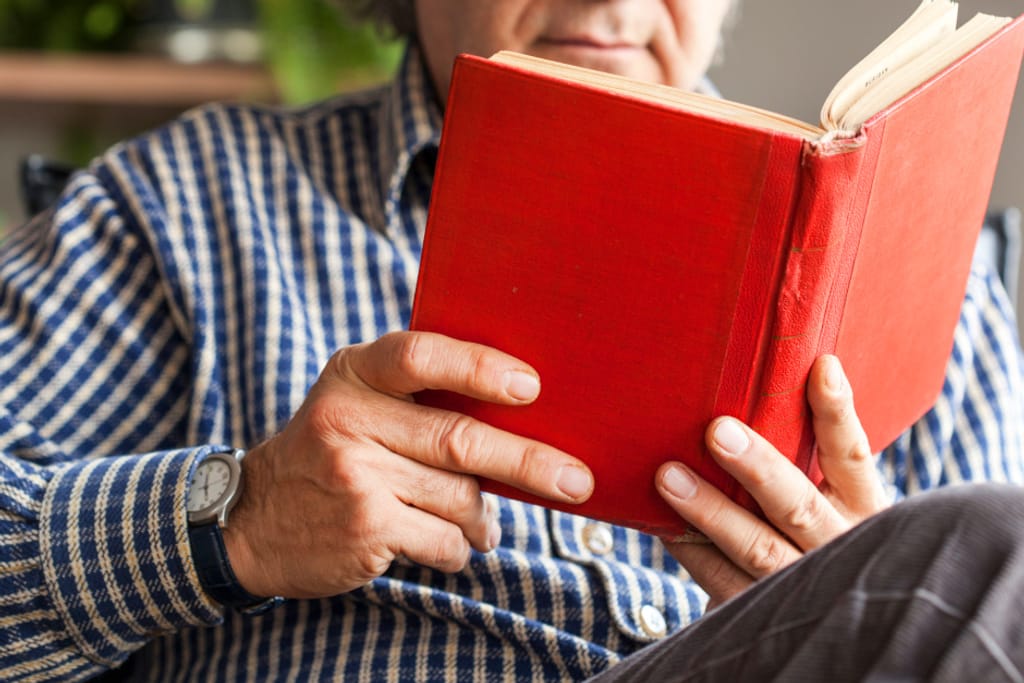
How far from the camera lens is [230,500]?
850 millimetres

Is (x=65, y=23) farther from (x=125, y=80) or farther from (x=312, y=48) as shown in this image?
(x=312, y=48)

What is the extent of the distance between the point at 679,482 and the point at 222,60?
186cm

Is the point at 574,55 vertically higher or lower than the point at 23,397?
higher

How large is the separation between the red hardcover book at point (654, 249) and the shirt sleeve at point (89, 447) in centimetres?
27

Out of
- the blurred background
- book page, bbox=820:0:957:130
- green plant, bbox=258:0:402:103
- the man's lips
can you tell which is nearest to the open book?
book page, bbox=820:0:957:130

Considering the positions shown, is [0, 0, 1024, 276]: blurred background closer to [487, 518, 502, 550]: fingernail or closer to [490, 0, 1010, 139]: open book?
[490, 0, 1010, 139]: open book

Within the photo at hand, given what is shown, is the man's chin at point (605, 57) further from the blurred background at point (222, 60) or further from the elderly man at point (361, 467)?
the blurred background at point (222, 60)

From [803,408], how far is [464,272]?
0.24 meters

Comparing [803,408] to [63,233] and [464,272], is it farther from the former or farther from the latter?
[63,233]

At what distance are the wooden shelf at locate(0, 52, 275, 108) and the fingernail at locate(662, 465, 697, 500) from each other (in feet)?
5.70

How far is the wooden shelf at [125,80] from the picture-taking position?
7.41 feet

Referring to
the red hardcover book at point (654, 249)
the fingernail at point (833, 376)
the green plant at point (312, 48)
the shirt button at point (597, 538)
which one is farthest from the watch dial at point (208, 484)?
the green plant at point (312, 48)

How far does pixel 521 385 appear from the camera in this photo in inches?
28.5

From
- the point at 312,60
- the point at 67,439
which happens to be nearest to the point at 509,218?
the point at 67,439
